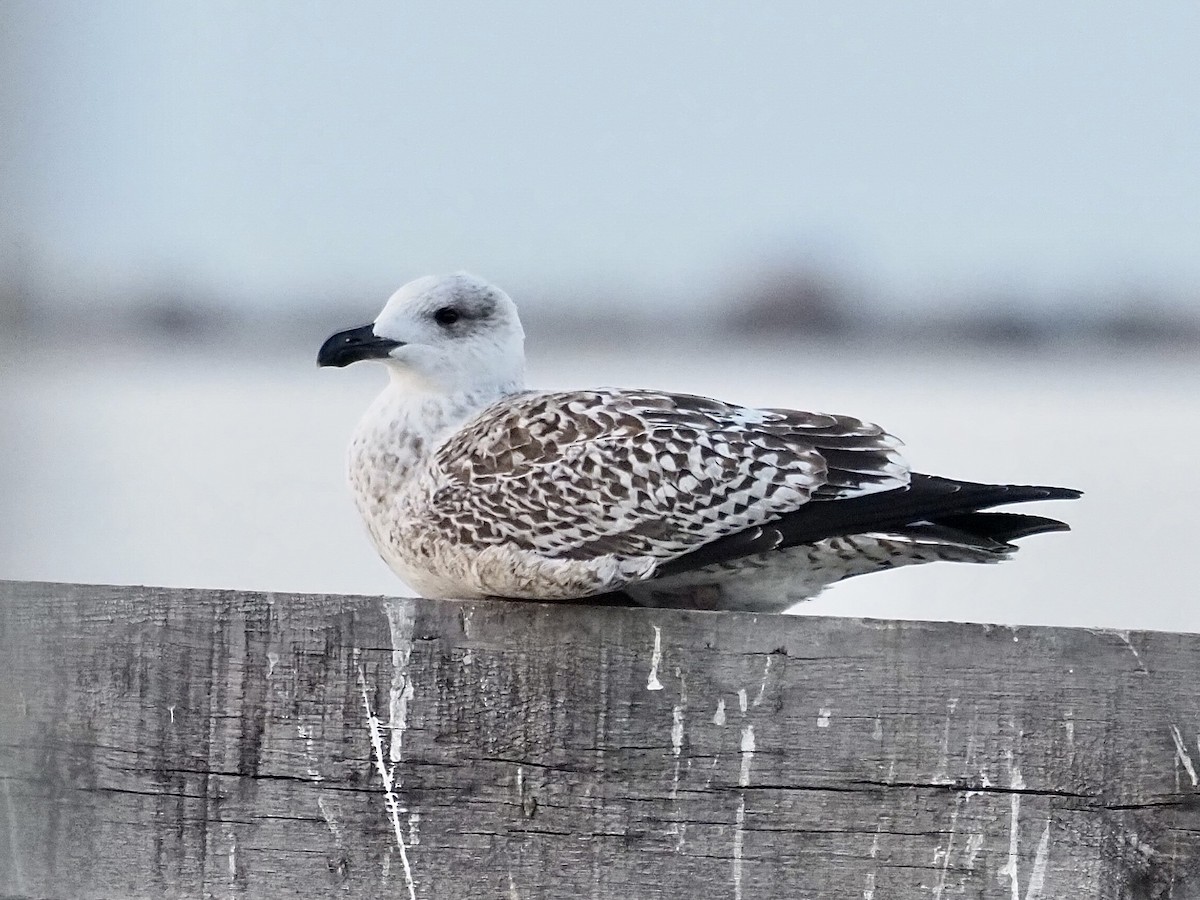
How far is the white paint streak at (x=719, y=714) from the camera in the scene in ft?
7.38

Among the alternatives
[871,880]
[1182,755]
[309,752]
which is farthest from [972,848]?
[309,752]

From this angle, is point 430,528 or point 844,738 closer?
point 844,738

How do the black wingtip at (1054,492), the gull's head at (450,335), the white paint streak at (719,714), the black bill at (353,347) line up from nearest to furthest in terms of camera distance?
the white paint streak at (719,714) → the black wingtip at (1054,492) → the black bill at (353,347) → the gull's head at (450,335)

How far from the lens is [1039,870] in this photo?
215cm

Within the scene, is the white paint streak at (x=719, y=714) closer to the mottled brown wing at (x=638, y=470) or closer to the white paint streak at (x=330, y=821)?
the white paint streak at (x=330, y=821)

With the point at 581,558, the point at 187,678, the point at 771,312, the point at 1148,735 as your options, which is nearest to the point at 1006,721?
the point at 1148,735

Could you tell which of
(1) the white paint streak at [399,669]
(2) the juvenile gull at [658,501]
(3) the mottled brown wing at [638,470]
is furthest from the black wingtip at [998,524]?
(1) the white paint streak at [399,669]

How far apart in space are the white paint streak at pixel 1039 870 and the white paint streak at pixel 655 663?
1.80ft

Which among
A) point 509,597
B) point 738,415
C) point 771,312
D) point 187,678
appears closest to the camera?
point 187,678

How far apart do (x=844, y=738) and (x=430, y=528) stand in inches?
43.7

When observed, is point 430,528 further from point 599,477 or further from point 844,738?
point 844,738

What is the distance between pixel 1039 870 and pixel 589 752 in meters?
0.62

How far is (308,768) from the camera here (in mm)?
2301

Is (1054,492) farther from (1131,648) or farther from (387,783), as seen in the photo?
(387,783)
